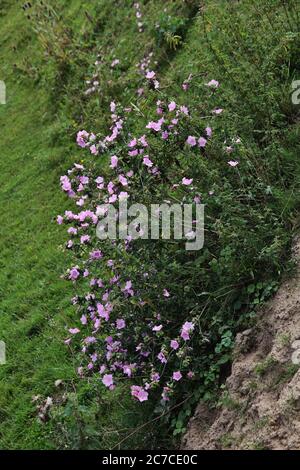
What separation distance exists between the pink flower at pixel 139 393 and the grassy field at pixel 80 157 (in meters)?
0.20

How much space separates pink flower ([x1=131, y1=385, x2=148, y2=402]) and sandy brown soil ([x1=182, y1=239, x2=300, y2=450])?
302 millimetres

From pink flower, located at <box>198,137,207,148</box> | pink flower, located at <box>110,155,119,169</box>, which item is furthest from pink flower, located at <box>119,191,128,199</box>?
pink flower, located at <box>198,137,207,148</box>

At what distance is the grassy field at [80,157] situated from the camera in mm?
3834

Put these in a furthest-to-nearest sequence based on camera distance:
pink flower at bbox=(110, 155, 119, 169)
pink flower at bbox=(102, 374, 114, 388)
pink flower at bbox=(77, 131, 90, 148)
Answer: pink flower at bbox=(77, 131, 90, 148)
pink flower at bbox=(110, 155, 119, 169)
pink flower at bbox=(102, 374, 114, 388)

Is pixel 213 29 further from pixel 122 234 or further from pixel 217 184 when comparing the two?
pixel 122 234

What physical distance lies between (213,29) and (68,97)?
10.4 ft

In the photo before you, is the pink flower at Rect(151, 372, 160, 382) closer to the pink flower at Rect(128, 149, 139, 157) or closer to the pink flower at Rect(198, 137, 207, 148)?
the pink flower at Rect(128, 149, 139, 157)

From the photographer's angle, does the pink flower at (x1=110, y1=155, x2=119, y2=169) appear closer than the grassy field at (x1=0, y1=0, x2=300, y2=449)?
No

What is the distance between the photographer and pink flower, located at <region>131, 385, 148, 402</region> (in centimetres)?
356

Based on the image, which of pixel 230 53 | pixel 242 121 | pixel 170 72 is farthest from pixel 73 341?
pixel 170 72

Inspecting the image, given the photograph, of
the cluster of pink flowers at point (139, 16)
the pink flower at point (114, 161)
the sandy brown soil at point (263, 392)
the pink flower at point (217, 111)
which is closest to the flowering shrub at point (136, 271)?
the pink flower at point (114, 161)

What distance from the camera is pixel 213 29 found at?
18.6 ft

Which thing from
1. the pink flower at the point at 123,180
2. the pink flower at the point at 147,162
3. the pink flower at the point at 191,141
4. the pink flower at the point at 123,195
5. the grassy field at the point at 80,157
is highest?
the pink flower at the point at 123,180

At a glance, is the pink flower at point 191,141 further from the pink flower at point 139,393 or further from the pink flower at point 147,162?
the pink flower at point 139,393
